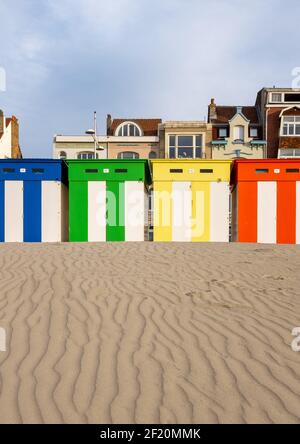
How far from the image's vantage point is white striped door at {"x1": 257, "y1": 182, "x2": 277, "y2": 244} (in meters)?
10.8

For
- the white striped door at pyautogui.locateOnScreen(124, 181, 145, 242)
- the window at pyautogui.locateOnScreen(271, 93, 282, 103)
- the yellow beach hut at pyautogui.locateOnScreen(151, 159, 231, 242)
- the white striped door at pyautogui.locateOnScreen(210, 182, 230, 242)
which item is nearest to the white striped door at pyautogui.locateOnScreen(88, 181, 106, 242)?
the white striped door at pyautogui.locateOnScreen(124, 181, 145, 242)

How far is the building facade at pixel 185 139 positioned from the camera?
2883 centimetres

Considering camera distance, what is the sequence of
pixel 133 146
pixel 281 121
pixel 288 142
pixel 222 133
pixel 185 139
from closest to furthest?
pixel 185 139 → pixel 288 142 → pixel 281 121 → pixel 133 146 → pixel 222 133

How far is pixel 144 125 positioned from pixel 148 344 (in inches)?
1189

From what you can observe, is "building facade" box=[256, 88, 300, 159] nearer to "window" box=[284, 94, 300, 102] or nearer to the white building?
"window" box=[284, 94, 300, 102]

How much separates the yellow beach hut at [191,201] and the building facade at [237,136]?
18843 millimetres

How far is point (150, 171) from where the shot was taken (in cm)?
1203

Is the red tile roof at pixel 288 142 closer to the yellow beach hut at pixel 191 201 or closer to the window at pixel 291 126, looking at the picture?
the window at pixel 291 126

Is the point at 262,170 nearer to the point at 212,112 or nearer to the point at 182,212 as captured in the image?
the point at 182,212

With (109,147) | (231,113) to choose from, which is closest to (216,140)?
(231,113)

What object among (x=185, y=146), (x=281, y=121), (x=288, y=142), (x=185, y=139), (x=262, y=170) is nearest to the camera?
(x=262, y=170)

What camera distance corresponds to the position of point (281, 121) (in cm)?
2973

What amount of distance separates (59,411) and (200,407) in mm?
893

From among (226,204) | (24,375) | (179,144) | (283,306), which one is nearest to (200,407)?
(24,375)
